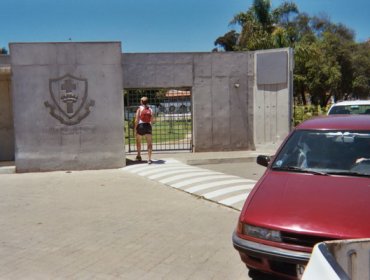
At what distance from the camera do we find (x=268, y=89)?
14.2 metres

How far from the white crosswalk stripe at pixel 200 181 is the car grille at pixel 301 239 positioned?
367 cm

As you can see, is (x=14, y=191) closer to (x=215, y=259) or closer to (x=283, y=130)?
(x=215, y=259)

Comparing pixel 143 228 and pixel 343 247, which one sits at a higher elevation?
pixel 343 247

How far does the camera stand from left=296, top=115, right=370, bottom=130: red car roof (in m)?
5.42

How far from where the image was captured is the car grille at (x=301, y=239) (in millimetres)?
3701

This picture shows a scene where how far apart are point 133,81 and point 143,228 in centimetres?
804

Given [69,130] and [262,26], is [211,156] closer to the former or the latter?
[69,130]

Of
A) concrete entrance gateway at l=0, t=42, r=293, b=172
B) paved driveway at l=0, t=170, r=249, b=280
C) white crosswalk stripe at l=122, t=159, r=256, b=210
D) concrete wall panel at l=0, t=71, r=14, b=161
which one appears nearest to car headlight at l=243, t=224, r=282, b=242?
paved driveway at l=0, t=170, r=249, b=280

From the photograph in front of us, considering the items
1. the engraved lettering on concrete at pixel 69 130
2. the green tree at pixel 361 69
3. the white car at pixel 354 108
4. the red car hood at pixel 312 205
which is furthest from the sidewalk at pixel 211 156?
the green tree at pixel 361 69

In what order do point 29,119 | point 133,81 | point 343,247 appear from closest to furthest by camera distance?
point 343,247
point 29,119
point 133,81

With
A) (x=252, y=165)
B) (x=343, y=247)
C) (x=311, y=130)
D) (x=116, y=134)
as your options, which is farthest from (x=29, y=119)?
(x=343, y=247)

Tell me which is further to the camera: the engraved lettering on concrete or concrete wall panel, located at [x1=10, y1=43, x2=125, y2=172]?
the engraved lettering on concrete

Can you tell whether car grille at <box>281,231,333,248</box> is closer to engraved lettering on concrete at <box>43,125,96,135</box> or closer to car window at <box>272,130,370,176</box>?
car window at <box>272,130,370,176</box>

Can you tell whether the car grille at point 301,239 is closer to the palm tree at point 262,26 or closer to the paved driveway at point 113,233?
the paved driveway at point 113,233
